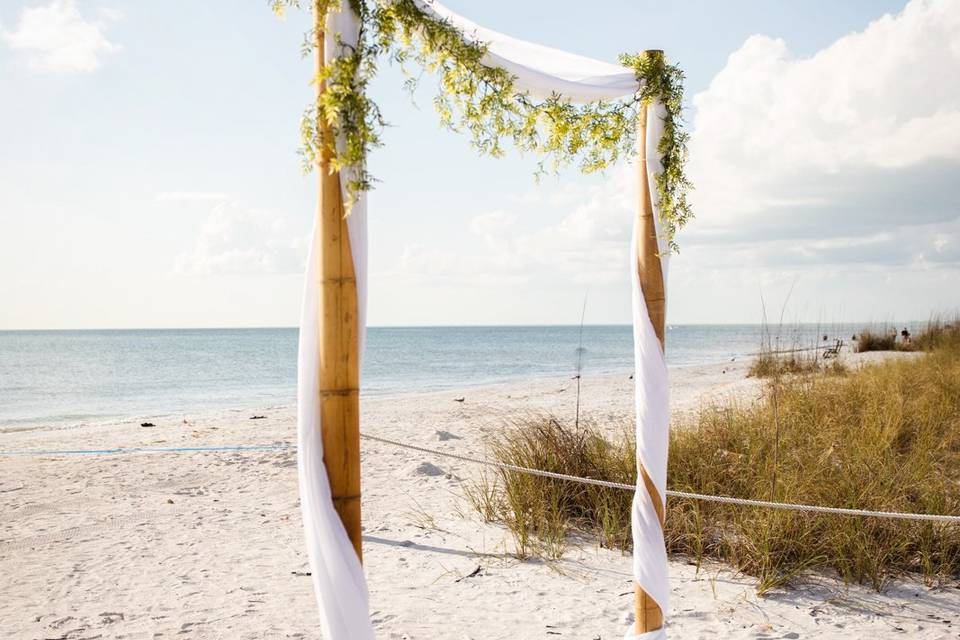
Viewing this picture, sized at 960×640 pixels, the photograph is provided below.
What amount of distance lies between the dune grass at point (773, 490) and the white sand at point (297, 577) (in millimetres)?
146

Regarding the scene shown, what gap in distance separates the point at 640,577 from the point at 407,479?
3.76 metres

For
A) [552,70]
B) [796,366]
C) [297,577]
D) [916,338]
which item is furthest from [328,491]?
[916,338]

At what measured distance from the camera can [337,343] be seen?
2107 mm

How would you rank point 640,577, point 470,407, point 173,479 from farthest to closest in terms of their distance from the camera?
point 470,407 < point 173,479 < point 640,577

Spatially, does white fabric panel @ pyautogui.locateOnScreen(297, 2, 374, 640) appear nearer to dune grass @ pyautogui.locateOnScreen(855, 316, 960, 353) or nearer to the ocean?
the ocean

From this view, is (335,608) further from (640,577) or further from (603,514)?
(603,514)

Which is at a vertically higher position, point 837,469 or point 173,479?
point 837,469

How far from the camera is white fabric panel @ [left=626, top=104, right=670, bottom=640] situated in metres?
2.97

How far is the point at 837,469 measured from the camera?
4.33 meters

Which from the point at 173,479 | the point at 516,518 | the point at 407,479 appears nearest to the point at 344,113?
the point at 516,518

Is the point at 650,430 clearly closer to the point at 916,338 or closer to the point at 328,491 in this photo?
the point at 328,491

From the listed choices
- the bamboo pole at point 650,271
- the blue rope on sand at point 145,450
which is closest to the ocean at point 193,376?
the bamboo pole at point 650,271

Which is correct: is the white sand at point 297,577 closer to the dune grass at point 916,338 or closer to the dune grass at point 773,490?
the dune grass at point 773,490

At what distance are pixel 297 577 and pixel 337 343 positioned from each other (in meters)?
2.54
